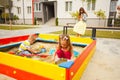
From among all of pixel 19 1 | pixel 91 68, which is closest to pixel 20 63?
pixel 91 68

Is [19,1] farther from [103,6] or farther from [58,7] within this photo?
[103,6]

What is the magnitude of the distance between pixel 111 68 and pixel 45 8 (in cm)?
2023

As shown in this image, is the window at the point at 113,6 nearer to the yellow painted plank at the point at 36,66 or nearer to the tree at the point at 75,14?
the tree at the point at 75,14

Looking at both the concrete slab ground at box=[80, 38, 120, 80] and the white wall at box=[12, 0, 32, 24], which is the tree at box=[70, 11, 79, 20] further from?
the concrete slab ground at box=[80, 38, 120, 80]

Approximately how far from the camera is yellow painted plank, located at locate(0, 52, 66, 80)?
181cm

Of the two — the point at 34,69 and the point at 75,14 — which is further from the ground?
the point at 75,14

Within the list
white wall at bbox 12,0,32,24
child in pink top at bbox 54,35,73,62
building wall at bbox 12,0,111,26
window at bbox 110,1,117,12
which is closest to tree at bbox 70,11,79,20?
building wall at bbox 12,0,111,26

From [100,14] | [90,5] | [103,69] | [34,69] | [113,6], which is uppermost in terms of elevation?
[90,5]

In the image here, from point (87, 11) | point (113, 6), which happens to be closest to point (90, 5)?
point (87, 11)

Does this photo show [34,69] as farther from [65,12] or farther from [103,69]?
[65,12]

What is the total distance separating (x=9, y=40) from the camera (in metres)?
4.48

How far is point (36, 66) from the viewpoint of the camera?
1978 millimetres

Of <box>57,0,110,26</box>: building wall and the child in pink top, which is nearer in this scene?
the child in pink top

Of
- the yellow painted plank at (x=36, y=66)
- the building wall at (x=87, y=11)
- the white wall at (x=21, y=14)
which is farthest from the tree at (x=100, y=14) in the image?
the yellow painted plank at (x=36, y=66)
